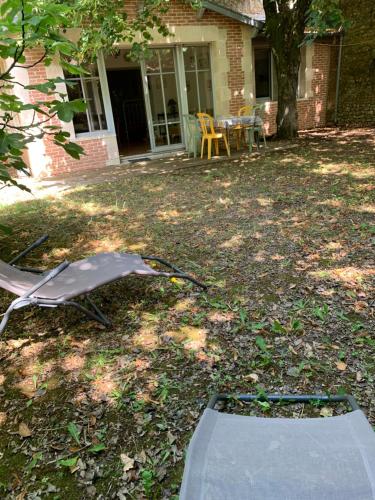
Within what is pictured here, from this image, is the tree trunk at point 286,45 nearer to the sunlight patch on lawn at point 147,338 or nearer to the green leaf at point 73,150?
the green leaf at point 73,150

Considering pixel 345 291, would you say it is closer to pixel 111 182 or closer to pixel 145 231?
pixel 145 231

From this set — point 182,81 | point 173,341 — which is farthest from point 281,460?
point 182,81

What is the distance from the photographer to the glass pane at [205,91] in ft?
32.7

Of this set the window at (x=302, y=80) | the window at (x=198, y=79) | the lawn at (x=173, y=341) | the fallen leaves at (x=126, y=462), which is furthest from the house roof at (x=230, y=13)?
the fallen leaves at (x=126, y=462)

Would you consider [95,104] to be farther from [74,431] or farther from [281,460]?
[281,460]

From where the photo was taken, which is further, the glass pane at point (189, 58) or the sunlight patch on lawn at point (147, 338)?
the glass pane at point (189, 58)

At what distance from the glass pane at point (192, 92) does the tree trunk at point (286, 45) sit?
2.06 m

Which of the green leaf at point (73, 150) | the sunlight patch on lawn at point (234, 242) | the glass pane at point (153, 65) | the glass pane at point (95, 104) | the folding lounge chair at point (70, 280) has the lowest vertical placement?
the sunlight patch on lawn at point (234, 242)

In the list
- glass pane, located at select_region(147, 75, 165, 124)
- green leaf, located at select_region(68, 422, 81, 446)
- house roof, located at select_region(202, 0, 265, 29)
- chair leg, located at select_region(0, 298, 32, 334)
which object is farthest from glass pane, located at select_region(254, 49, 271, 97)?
green leaf, located at select_region(68, 422, 81, 446)

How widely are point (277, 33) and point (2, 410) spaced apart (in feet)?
31.8

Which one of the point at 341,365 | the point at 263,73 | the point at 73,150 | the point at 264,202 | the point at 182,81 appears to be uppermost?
the point at 263,73

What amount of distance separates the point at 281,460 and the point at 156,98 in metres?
9.72

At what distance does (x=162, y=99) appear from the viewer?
9828 mm

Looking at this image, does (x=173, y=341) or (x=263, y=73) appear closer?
(x=173, y=341)
